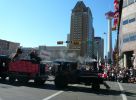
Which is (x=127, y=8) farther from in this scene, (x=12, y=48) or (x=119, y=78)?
(x=12, y=48)

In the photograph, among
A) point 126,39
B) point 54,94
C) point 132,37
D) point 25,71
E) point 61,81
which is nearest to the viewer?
point 54,94

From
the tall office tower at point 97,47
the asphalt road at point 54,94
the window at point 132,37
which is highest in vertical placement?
the tall office tower at point 97,47

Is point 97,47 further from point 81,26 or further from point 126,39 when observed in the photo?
point 126,39

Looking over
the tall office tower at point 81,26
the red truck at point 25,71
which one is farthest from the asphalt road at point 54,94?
the tall office tower at point 81,26

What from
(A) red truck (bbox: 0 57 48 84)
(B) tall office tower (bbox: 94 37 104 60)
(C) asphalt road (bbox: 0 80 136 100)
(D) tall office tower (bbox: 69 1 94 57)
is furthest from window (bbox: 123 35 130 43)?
(D) tall office tower (bbox: 69 1 94 57)

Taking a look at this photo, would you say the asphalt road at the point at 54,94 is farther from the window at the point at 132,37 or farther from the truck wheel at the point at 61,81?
the window at the point at 132,37

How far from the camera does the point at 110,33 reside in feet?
352

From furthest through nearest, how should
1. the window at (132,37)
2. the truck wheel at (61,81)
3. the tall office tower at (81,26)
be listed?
the tall office tower at (81,26) → the window at (132,37) → the truck wheel at (61,81)

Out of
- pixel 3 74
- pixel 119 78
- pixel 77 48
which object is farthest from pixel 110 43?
pixel 3 74

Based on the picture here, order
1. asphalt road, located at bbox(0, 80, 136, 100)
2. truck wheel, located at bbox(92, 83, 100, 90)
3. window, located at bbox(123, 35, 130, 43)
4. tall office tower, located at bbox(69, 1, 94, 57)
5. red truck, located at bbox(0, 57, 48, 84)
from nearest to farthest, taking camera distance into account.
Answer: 1. asphalt road, located at bbox(0, 80, 136, 100)
2. truck wheel, located at bbox(92, 83, 100, 90)
3. red truck, located at bbox(0, 57, 48, 84)
4. window, located at bbox(123, 35, 130, 43)
5. tall office tower, located at bbox(69, 1, 94, 57)

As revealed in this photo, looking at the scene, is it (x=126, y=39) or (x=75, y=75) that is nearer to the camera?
(x=75, y=75)

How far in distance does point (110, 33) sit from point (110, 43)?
3365 mm

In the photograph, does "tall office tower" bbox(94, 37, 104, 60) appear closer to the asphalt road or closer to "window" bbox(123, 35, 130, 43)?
"window" bbox(123, 35, 130, 43)

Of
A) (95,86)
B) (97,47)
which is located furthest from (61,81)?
(97,47)
